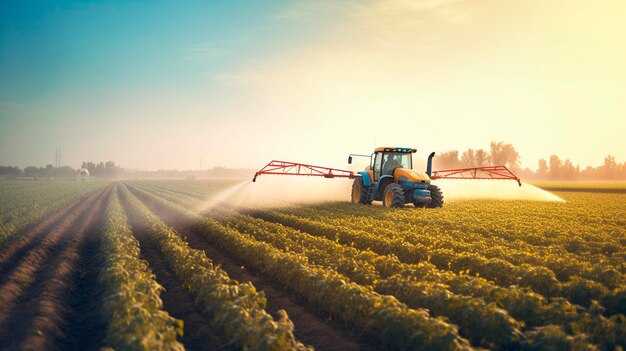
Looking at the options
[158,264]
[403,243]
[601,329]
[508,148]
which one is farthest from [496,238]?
[508,148]

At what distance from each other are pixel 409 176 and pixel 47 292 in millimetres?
17172

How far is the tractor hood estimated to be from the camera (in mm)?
22594

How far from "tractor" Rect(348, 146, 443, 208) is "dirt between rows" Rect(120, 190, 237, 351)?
13.2 m

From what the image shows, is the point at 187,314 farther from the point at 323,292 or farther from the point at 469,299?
the point at 469,299

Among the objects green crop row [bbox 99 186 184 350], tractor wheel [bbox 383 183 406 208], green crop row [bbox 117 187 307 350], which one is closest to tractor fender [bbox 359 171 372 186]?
tractor wheel [bbox 383 183 406 208]

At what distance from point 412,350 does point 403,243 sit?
6978 mm

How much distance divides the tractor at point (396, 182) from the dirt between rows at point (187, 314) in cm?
1316

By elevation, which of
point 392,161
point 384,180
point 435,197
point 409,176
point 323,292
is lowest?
point 323,292

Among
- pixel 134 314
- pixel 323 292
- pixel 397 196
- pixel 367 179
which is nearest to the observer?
pixel 134 314

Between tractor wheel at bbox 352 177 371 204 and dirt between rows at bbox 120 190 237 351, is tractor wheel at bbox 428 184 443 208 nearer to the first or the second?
tractor wheel at bbox 352 177 371 204

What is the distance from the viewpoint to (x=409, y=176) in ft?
74.5

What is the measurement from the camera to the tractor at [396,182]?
22.7 metres

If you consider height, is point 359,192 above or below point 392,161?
below

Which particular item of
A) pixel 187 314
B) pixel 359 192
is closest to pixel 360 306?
pixel 187 314
